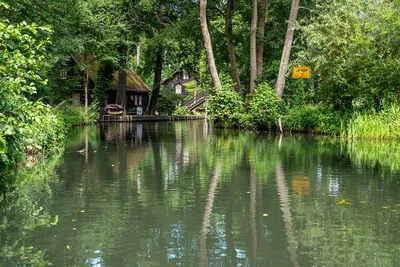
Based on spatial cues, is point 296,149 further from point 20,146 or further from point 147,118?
point 147,118

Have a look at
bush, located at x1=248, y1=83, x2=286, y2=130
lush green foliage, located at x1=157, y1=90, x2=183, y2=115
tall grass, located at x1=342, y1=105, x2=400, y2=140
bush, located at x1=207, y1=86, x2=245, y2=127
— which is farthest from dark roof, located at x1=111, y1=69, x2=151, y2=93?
tall grass, located at x1=342, y1=105, x2=400, y2=140

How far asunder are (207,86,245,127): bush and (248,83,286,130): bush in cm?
121

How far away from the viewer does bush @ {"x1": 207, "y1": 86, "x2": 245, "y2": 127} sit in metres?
32.3

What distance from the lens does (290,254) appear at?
616cm

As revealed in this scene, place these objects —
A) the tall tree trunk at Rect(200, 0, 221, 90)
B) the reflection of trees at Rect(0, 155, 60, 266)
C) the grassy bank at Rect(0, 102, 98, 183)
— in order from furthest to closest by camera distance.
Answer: the tall tree trunk at Rect(200, 0, 221, 90) < the grassy bank at Rect(0, 102, 98, 183) < the reflection of trees at Rect(0, 155, 60, 266)

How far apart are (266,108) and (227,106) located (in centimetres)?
332

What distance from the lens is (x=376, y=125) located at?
23438 millimetres

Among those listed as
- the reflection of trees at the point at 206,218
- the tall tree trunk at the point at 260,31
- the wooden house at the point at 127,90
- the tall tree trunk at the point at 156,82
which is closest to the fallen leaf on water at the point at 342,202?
the reflection of trees at the point at 206,218

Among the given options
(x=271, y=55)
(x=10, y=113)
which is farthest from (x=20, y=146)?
(x=271, y=55)

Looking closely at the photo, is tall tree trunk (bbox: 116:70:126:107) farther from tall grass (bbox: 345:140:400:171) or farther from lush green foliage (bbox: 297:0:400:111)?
tall grass (bbox: 345:140:400:171)

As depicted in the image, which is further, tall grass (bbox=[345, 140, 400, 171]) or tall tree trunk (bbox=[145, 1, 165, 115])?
tall tree trunk (bbox=[145, 1, 165, 115])

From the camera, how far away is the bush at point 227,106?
32322 millimetres

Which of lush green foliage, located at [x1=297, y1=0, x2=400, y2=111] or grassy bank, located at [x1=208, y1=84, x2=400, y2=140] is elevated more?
lush green foliage, located at [x1=297, y1=0, x2=400, y2=111]

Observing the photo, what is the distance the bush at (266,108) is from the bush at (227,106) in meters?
1.21
